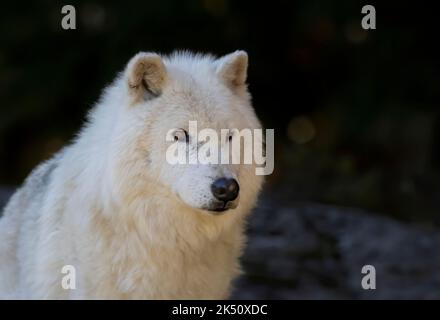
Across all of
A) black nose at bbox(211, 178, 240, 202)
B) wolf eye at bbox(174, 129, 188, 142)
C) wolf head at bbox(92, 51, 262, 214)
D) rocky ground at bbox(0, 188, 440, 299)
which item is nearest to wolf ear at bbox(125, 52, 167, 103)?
wolf head at bbox(92, 51, 262, 214)

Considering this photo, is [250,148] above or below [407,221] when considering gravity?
below

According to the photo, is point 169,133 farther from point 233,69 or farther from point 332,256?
point 332,256

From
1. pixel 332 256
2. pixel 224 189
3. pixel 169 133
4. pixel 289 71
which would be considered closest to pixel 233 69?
pixel 169 133

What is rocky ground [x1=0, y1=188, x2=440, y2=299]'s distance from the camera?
7988mm

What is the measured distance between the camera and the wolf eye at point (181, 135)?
5.56m

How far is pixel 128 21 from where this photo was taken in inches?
484

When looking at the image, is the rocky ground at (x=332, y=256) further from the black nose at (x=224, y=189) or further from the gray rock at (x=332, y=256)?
the black nose at (x=224, y=189)

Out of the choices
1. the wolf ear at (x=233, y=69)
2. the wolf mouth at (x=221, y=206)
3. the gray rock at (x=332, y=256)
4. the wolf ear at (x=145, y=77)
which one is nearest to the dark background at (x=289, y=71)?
the gray rock at (x=332, y=256)

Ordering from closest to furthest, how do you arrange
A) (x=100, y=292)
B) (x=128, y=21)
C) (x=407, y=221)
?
(x=100, y=292) < (x=407, y=221) < (x=128, y=21)
